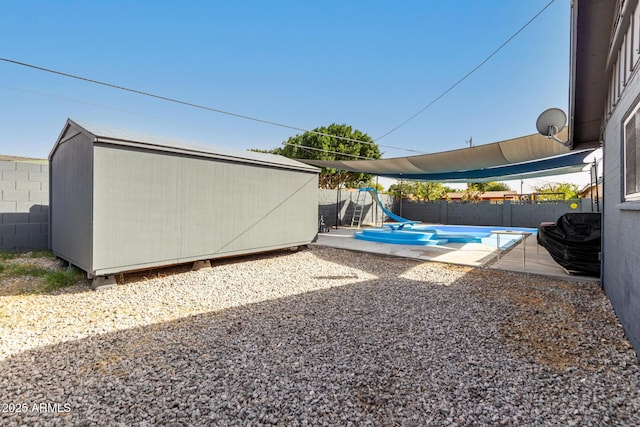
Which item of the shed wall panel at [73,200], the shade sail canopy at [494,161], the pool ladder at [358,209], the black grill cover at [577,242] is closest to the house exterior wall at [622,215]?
the black grill cover at [577,242]

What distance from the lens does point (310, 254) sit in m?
6.64

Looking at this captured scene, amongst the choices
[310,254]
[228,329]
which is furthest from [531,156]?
[228,329]

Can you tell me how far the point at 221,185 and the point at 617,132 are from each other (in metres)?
5.25

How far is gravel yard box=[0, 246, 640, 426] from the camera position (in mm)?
1545

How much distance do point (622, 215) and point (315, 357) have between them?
3.11 m

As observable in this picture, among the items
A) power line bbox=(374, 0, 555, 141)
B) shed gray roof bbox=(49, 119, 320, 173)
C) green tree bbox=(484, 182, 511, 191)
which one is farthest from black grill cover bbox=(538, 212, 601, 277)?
green tree bbox=(484, 182, 511, 191)

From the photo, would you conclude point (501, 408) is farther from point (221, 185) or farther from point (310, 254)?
point (310, 254)

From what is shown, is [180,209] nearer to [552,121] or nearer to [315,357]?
[315,357]

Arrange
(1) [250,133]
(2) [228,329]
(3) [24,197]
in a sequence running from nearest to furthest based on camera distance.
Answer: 1. (2) [228,329]
2. (3) [24,197]
3. (1) [250,133]

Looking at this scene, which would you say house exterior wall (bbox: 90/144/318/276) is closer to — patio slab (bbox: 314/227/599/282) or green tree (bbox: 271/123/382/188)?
patio slab (bbox: 314/227/599/282)

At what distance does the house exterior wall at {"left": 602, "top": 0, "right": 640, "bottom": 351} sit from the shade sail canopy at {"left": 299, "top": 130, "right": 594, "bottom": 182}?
8.36 feet

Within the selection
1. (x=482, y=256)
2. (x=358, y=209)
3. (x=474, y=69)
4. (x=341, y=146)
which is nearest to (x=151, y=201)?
(x=482, y=256)

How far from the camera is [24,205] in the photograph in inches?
222

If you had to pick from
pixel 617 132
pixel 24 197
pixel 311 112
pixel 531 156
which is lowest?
pixel 24 197
